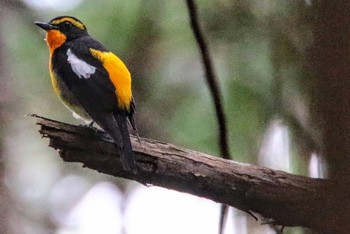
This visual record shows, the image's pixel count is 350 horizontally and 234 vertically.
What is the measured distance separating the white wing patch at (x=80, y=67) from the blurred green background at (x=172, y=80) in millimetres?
676

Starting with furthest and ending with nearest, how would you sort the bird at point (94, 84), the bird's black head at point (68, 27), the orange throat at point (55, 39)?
the bird's black head at point (68, 27), the orange throat at point (55, 39), the bird at point (94, 84)

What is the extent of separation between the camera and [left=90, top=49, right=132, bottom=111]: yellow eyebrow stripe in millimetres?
2904

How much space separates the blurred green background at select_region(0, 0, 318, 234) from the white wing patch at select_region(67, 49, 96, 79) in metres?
0.68

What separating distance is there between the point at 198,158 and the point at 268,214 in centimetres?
34

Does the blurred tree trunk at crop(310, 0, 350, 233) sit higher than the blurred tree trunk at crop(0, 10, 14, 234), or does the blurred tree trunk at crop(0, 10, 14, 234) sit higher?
the blurred tree trunk at crop(0, 10, 14, 234)

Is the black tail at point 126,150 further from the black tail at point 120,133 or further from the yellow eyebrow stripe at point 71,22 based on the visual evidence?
the yellow eyebrow stripe at point 71,22

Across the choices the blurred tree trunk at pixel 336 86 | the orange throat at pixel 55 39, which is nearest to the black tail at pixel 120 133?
the orange throat at pixel 55 39

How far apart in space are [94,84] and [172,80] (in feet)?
4.59

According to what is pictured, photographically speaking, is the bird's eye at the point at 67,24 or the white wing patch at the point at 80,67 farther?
the bird's eye at the point at 67,24

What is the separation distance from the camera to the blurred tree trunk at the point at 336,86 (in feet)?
1.65

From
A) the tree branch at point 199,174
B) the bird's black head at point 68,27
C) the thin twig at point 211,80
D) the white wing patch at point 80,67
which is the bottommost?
the tree branch at point 199,174

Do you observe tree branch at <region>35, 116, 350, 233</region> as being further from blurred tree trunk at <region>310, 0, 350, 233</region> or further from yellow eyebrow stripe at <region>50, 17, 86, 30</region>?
blurred tree trunk at <region>310, 0, 350, 233</region>

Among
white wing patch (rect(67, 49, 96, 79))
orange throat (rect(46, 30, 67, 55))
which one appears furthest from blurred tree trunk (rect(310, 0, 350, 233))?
orange throat (rect(46, 30, 67, 55))

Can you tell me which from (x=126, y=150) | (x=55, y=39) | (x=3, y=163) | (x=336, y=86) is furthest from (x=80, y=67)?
(x=336, y=86)
